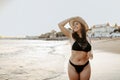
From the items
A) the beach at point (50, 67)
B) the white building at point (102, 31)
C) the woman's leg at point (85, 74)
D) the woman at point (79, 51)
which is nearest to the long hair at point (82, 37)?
the woman at point (79, 51)

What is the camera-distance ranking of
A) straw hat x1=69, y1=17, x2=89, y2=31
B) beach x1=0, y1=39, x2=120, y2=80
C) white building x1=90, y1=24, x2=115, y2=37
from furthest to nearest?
white building x1=90, y1=24, x2=115, y2=37 → beach x1=0, y1=39, x2=120, y2=80 → straw hat x1=69, y1=17, x2=89, y2=31

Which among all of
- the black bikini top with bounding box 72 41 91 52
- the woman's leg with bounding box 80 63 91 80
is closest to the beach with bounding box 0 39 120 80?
the woman's leg with bounding box 80 63 91 80

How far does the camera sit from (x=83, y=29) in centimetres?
476

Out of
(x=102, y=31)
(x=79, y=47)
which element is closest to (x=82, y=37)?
(x=79, y=47)

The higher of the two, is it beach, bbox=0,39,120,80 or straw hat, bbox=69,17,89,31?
straw hat, bbox=69,17,89,31

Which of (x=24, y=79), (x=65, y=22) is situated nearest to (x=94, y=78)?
(x=24, y=79)

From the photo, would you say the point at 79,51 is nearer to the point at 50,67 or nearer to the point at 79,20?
the point at 79,20

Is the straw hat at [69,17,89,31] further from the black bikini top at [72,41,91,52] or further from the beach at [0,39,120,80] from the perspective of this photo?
Result: the beach at [0,39,120,80]

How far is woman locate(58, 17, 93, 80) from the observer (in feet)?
15.3

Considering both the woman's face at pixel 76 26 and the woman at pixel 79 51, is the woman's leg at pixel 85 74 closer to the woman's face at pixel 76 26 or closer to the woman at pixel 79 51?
the woman at pixel 79 51

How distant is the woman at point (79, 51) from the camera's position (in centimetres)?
467

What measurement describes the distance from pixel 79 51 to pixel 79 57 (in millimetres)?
107

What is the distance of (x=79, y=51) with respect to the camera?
185 inches

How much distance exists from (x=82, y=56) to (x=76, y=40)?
29 cm
